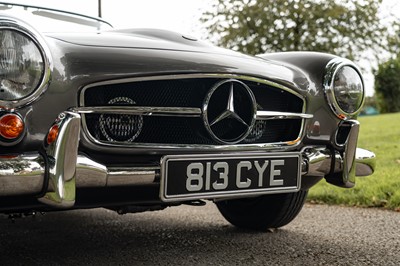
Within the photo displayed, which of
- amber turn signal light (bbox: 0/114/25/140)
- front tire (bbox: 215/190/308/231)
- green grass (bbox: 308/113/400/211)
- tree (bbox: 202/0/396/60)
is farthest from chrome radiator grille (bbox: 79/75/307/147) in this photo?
tree (bbox: 202/0/396/60)

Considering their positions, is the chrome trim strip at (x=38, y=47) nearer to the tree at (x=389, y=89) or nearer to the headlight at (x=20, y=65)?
the headlight at (x=20, y=65)

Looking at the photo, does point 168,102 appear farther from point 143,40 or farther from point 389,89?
point 389,89

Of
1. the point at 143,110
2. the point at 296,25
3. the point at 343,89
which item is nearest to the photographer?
the point at 143,110

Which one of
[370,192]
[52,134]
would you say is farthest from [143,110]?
[370,192]

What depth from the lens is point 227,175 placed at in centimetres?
227

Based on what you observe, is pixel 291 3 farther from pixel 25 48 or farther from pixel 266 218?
pixel 25 48

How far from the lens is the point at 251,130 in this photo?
2.47 meters

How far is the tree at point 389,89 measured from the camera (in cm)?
3231

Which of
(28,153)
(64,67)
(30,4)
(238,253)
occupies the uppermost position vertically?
(30,4)

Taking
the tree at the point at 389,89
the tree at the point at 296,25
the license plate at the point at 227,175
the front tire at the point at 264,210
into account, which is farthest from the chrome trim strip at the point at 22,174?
the tree at the point at 389,89

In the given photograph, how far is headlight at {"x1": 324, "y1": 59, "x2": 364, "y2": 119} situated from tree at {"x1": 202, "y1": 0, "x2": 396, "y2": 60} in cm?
1417

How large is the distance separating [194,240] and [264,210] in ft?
1.47

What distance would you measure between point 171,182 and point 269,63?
2.90ft

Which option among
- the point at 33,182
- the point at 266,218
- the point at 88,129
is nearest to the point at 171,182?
the point at 88,129
